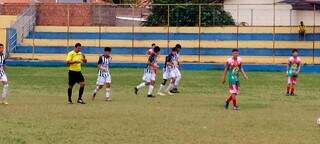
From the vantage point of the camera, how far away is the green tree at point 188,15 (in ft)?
187

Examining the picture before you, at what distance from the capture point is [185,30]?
2210 inches

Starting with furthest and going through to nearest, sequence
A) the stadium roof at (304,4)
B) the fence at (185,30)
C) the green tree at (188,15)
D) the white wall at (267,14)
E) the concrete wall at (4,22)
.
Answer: the white wall at (267,14)
the green tree at (188,15)
the stadium roof at (304,4)
the concrete wall at (4,22)
the fence at (185,30)

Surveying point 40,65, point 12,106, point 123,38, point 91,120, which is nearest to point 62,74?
point 40,65

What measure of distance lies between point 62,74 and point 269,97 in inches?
694

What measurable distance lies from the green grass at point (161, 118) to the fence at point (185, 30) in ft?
73.2

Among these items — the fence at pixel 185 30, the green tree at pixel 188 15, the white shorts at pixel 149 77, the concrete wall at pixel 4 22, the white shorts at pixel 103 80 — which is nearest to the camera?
the white shorts at pixel 103 80

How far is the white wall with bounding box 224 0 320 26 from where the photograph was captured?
58.3 meters

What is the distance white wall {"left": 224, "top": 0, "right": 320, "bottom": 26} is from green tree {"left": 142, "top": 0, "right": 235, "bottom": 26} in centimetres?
111

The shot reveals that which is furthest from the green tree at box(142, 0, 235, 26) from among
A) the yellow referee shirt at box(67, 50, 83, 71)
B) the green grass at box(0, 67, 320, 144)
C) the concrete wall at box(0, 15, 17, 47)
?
the yellow referee shirt at box(67, 50, 83, 71)

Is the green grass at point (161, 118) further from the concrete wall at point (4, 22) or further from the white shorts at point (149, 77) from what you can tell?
the concrete wall at point (4, 22)

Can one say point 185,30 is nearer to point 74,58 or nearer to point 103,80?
point 103,80

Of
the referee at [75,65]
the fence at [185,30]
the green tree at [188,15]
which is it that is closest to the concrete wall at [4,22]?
the fence at [185,30]

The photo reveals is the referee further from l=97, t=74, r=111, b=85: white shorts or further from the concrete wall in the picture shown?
the concrete wall

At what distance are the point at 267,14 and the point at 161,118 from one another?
133 feet
